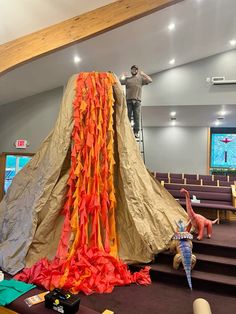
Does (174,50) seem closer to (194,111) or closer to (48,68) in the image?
(194,111)

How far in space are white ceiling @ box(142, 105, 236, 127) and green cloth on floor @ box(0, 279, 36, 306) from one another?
21.3 ft

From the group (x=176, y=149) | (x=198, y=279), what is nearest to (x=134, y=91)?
(x=198, y=279)

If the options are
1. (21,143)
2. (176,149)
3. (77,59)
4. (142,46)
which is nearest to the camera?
(77,59)

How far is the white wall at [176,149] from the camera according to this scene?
1050cm

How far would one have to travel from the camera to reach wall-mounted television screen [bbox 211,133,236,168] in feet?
34.1

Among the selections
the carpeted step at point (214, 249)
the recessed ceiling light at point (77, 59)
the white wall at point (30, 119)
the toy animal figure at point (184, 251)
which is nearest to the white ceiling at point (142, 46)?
the recessed ceiling light at point (77, 59)

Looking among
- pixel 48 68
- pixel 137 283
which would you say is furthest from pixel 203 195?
pixel 48 68

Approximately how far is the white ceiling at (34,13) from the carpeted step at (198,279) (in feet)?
11.6

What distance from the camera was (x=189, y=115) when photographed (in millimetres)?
9008

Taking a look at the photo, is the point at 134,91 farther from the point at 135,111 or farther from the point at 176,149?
the point at 176,149

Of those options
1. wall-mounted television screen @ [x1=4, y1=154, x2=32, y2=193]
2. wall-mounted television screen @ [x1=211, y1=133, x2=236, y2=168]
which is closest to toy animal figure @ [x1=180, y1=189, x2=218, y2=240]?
wall-mounted television screen @ [x1=4, y1=154, x2=32, y2=193]

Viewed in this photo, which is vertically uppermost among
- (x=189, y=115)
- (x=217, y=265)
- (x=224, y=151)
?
(x=189, y=115)

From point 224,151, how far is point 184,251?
8.22 metres

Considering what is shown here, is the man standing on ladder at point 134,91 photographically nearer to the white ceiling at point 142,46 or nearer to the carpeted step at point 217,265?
the white ceiling at point 142,46
